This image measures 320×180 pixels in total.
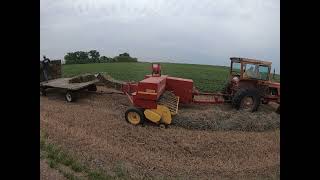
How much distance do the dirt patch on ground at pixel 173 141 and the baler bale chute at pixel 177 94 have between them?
281mm

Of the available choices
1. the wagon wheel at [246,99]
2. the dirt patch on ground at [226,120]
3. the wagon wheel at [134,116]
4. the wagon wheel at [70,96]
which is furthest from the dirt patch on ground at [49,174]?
the wagon wheel at [246,99]

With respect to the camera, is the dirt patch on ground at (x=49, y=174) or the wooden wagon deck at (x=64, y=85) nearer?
the dirt patch on ground at (x=49, y=174)

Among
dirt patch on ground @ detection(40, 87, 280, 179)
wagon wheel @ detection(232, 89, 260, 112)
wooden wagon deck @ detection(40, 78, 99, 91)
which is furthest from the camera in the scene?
wooden wagon deck @ detection(40, 78, 99, 91)

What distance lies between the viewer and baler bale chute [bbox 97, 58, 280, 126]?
8844 mm

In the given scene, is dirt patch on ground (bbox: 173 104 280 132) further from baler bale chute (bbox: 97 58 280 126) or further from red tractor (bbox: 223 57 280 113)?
red tractor (bbox: 223 57 280 113)

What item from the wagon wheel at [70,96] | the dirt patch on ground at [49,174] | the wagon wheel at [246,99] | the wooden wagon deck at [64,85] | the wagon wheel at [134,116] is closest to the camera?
the dirt patch on ground at [49,174]

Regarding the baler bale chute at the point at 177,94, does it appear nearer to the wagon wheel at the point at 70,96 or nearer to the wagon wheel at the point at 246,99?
the wagon wheel at the point at 246,99

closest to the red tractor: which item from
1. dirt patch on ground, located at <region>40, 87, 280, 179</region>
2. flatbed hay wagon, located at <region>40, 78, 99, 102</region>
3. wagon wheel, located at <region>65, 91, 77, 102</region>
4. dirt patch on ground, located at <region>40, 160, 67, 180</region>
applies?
dirt patch on ground, located at <region>40, 87, 280, 179</region>

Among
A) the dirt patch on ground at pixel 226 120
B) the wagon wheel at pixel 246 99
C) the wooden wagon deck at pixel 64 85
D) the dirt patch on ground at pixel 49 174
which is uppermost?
the wooden wagon deck at pixel 64 85

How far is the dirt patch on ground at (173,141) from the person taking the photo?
249 inches

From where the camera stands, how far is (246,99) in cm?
1060

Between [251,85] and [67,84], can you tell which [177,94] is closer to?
[251,85]

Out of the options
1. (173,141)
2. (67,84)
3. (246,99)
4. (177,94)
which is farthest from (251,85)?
(67,84)
